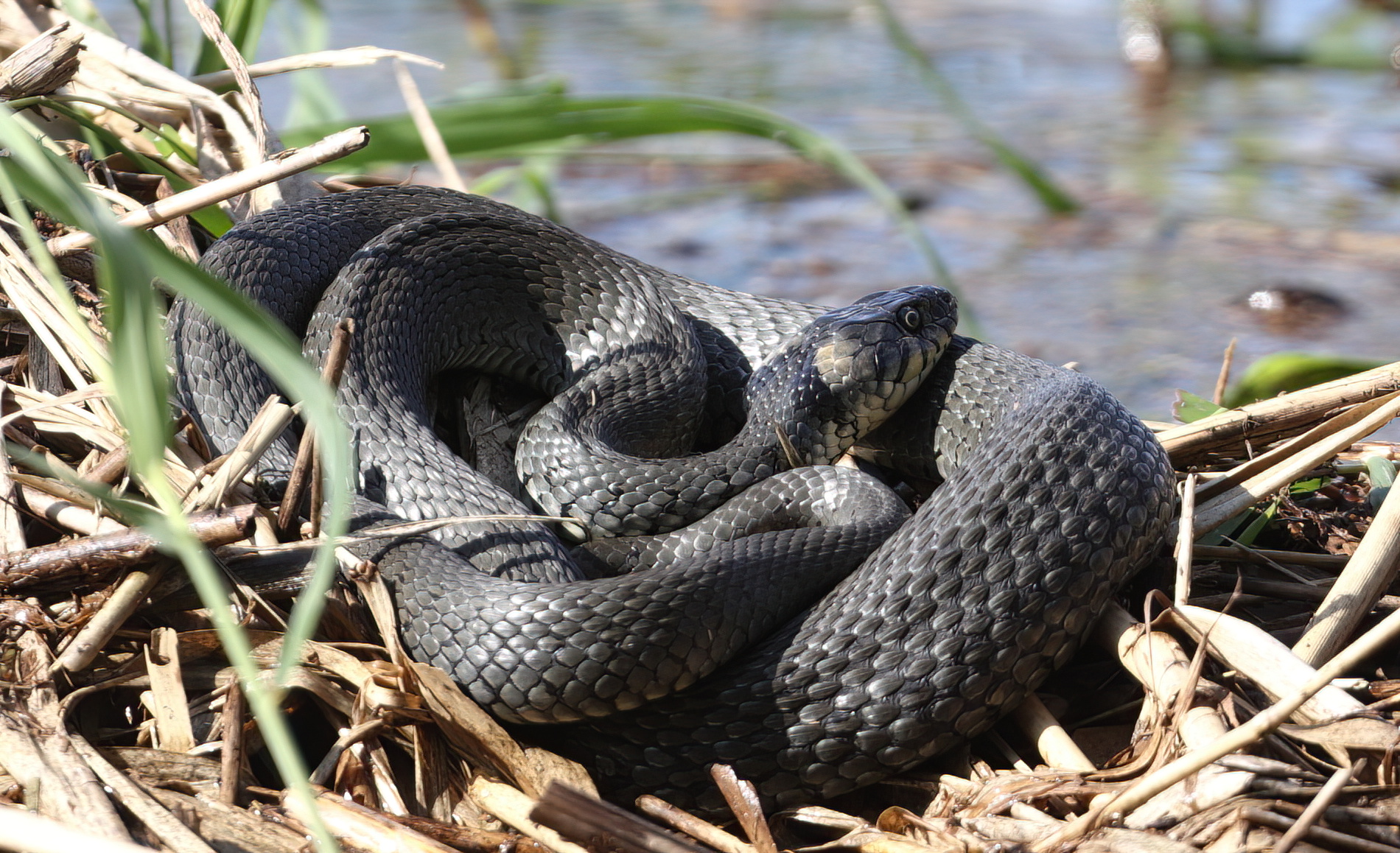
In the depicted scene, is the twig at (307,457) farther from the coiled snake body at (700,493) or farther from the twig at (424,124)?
the twig at (424,124)

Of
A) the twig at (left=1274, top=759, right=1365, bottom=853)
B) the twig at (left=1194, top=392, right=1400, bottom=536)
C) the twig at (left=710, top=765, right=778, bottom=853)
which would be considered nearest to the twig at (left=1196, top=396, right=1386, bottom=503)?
the twig at (left=1194, top=392, right=1400, bottom=536)

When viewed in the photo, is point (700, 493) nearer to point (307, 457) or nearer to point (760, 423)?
point (760, 423)

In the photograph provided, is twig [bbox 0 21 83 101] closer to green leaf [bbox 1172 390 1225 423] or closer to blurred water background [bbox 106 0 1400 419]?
blurred water background [bbox 106 0 1400 419]

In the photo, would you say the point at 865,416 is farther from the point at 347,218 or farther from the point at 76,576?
the point at 76,576

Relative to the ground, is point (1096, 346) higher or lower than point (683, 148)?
lower

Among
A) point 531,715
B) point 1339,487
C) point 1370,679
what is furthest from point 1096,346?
point 531,715

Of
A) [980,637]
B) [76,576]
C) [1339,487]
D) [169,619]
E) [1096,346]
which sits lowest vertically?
[1096,346]

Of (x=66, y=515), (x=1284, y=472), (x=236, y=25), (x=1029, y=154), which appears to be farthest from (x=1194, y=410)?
(x=1029, y=154)
